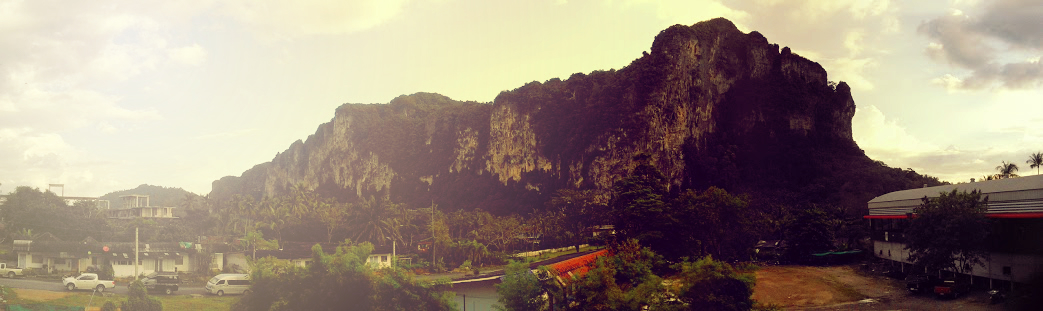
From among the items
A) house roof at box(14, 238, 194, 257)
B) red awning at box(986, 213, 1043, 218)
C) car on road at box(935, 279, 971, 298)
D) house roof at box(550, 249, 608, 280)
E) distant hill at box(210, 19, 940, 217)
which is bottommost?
car on road at box(935, 279, 971, 298)

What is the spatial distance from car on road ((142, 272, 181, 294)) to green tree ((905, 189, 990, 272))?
2455cm

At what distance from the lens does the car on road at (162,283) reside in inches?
909

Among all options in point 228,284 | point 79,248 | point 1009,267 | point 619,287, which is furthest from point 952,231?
point 79,248

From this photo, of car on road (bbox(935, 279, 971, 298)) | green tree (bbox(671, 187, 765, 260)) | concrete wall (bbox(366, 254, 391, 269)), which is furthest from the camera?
concrete wall (bbox(366, 254, 391, 269))

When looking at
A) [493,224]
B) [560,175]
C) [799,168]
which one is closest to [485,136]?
[560,175]

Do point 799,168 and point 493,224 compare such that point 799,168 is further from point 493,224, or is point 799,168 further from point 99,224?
point 99,224

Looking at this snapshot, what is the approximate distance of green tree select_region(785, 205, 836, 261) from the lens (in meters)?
33.7

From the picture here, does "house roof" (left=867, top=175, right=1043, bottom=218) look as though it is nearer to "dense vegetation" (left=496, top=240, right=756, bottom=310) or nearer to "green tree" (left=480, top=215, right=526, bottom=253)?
"dense vegetation" (left=496, top=240, right=756, bottom=310)

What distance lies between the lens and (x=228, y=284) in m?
23.9

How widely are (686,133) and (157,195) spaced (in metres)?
52.1

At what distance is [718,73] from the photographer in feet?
241

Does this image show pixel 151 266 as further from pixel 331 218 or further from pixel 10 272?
pixel 331 218

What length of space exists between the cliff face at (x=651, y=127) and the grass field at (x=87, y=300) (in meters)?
→ 45.8

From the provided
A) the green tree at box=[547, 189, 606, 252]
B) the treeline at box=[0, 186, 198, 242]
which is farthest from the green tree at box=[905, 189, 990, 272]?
the treeline at box=[0, 186, 198, 242]
